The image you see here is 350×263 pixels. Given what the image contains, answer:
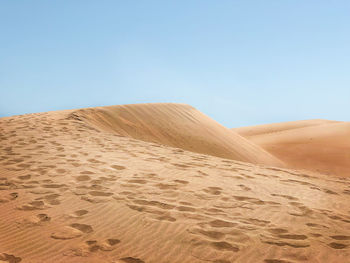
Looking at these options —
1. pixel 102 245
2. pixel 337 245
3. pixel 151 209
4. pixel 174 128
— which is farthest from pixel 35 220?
pixel 174 128

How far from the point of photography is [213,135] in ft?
44.6

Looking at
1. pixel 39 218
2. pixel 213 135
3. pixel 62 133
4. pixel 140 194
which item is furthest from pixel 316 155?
pixel 39 218

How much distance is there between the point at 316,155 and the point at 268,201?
47.7 feet

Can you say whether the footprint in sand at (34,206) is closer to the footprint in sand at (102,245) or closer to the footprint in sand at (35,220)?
the footprint in sand at (35,220)

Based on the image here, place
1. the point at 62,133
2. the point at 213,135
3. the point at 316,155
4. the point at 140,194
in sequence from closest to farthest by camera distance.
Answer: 1. the point at 140,194
2. the point at 62,133
3. the point at 213,135
4. the point at 316,155

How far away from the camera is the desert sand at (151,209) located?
8.41 ft

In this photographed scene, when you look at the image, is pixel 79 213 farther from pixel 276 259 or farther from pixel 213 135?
pixel 213 135

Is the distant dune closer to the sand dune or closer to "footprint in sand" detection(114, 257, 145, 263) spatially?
the sand dune

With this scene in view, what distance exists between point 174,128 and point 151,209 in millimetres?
9280

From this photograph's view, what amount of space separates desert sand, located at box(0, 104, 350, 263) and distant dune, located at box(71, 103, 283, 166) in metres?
3.60

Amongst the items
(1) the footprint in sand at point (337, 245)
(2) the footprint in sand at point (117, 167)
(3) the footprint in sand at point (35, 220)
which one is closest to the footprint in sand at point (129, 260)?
(3) the footprint in sand at point (35, 220)

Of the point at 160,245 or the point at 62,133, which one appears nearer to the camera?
the point at 160,245

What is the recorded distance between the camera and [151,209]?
3432 millimetres

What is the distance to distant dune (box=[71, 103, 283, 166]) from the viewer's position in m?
10.8
